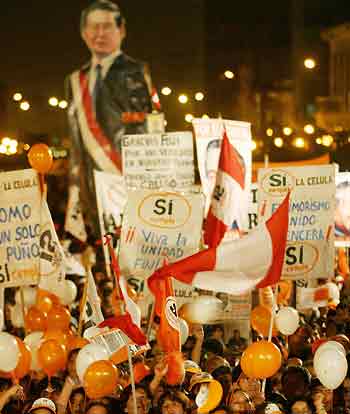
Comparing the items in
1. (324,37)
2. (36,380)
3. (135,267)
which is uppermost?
(324,37)

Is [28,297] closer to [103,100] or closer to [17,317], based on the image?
[17,317]

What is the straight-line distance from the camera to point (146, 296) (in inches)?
404

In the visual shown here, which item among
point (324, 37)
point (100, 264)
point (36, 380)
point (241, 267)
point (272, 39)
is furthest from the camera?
point (272, 39)

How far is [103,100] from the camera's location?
23.4 metres

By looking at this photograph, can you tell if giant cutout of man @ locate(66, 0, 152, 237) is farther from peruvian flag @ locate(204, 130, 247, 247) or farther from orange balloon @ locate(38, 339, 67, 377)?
orange balloon @ locate(38, 339, 67, 377)

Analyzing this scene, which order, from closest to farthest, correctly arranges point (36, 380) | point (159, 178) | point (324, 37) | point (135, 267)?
point (36, 380), point (135, 267), point (159, 178), point (324, 37)

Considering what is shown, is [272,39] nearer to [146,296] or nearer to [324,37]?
[324,37]

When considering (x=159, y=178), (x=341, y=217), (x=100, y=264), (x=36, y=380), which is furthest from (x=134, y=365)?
(x=100, y=264)

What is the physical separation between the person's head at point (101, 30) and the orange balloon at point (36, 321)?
13902 mm

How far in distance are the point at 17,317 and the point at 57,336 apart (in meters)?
2.08

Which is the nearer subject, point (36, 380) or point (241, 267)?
point (241, 267)

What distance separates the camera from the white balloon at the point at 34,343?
842 cm

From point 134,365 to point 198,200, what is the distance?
2464 millimetres

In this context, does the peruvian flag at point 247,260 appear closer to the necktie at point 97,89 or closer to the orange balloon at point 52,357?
the orange balloon at point 52,357
